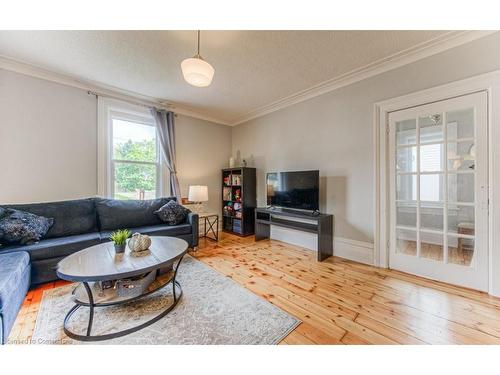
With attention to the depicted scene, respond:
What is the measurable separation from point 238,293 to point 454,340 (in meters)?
1.61

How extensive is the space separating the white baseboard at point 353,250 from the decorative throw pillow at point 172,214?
2.37 meters

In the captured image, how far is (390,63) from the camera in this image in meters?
2.37

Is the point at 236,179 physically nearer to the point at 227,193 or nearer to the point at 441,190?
the point at 227,193

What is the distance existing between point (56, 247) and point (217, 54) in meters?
2.72

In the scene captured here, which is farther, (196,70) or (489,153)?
(489,153)

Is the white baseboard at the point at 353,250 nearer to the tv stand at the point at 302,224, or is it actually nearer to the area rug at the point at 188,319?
the tv stand at the point at 302,224

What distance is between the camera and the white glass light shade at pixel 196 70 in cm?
167

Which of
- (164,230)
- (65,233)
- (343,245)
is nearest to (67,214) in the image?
(65,233)

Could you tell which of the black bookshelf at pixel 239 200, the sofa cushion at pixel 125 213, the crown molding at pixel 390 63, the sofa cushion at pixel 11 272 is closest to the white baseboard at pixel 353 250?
the black bookshelf at pixel 239 200

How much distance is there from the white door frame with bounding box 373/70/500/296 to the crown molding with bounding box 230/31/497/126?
0.39 metres
